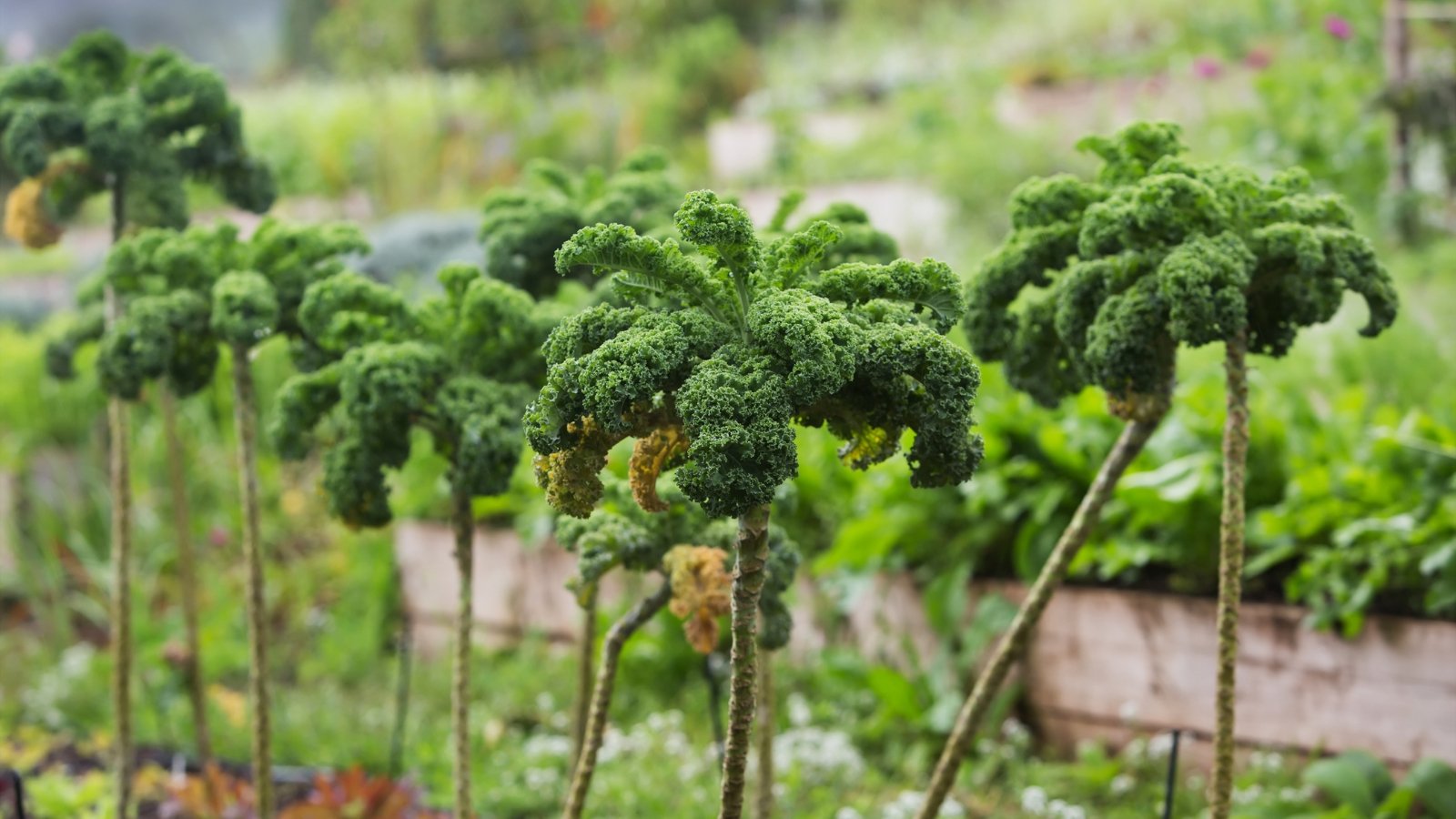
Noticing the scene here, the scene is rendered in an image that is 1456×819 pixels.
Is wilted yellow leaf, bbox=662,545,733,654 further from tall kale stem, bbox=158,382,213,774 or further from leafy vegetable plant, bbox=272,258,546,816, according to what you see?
tall kale stem, bbox=158,382,213,774

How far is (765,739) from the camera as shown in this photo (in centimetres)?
288

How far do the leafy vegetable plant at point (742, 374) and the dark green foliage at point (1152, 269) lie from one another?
0.39 m

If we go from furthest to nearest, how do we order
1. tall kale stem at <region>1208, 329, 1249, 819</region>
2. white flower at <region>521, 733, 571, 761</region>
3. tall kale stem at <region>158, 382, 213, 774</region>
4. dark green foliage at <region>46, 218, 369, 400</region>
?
white flower at <region>521, 733, 571, 761</region>, tall kale stem at <region>158, 382, 213, 774</region>, dark green foliage at <region>46, 218, 369, 400</region>, tall kale stem at <region>1208, 329, 1249, 819</region>

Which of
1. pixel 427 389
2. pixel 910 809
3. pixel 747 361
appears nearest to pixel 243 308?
pixel 427 389

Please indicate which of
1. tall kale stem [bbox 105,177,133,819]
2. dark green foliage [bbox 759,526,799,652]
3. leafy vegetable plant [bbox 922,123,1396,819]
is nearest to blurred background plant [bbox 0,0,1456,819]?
dark green foliage [bbox 759,526,799,652]

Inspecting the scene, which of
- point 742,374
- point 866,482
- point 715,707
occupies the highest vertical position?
point 742,374

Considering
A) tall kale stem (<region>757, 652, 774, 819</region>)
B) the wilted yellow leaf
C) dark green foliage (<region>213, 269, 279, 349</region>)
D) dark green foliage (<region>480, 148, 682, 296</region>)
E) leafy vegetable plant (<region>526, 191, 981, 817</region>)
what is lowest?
tall kale stem (<region>757, 652, 774, 819</region>)

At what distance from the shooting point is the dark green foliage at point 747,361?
1619mm

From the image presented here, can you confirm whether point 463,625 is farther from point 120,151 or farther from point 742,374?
point 120,151

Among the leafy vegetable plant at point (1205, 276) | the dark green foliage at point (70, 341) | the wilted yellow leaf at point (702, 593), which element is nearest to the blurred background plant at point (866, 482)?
the wilted yellow leaf at point (702, 593)

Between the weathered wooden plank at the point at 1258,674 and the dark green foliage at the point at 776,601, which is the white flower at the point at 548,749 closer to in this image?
the weathered wooden plank at the point at 1258,674

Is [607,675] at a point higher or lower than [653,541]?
lower

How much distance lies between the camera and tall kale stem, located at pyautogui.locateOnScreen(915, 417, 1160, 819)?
7.54 ft

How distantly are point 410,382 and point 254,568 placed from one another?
2.58 ft
